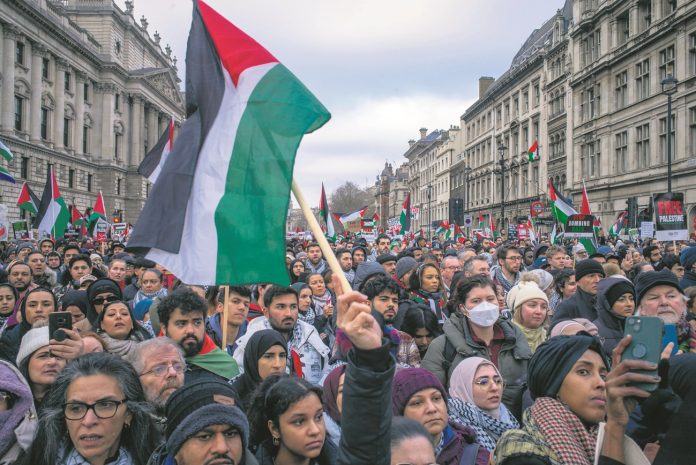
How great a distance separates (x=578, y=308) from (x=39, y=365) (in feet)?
15.8

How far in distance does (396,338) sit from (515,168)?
49.6 m

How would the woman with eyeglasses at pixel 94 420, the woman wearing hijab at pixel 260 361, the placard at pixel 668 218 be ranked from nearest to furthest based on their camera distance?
the woman with eyeglasses at pixel 94 420, the woman wearing hijab at pixel 260 361, the placard at pixel 668 218

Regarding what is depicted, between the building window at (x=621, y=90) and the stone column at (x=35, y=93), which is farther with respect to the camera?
the stone column at (x=35, y=93)

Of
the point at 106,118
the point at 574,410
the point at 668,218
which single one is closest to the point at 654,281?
the point at 574,410

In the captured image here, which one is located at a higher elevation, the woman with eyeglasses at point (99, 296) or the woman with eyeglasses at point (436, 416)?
the woman with eyeglasses at point (99, 296)

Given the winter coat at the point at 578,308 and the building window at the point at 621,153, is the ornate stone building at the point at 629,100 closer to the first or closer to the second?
the building window at the point at 621,153

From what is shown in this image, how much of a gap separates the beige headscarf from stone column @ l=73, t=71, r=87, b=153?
60.8m

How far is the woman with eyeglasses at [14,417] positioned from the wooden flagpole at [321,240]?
69.6 inches

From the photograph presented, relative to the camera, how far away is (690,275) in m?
7.15

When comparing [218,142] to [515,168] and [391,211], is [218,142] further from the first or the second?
[391,211]

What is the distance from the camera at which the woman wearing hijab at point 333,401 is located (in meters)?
3.35

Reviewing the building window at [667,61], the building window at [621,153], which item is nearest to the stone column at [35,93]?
the building window at [621,153]

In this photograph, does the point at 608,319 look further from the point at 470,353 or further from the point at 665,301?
the point at 470,353

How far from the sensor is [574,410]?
8.46ft
